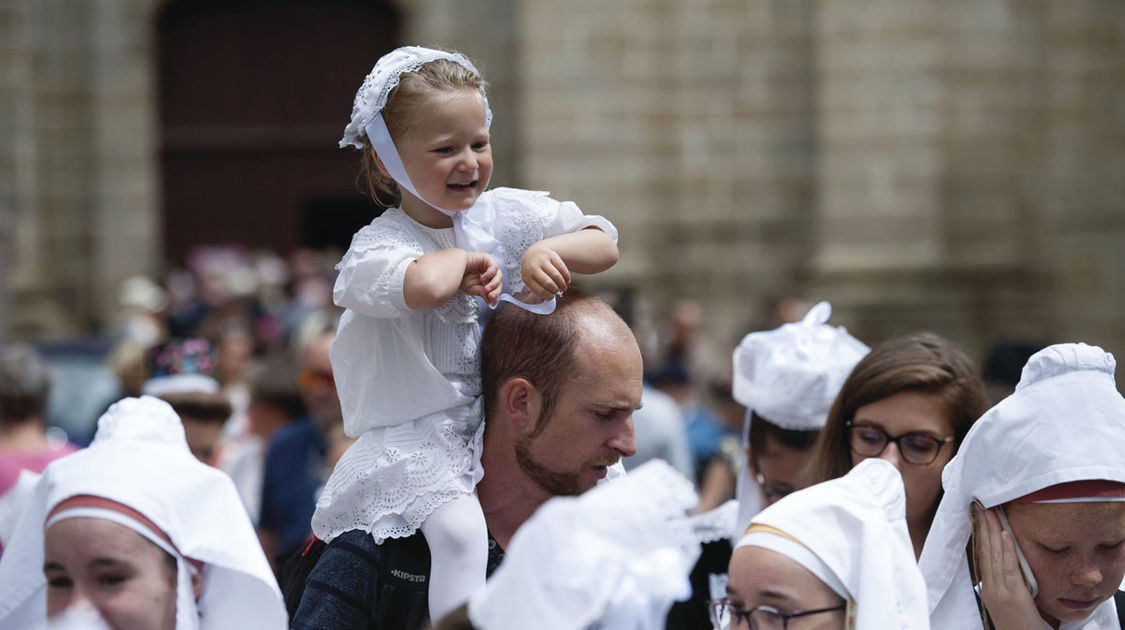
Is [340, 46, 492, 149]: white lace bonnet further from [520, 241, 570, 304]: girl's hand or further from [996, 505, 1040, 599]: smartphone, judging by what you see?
[996, 505, 1040, 599]: smartphone

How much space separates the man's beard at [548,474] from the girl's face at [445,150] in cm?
54

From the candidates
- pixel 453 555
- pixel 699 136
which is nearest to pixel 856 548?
pixel 453 555

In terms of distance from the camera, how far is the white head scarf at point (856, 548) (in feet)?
8.61

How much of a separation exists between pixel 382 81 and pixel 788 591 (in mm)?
1376

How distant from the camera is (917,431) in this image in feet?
12.4

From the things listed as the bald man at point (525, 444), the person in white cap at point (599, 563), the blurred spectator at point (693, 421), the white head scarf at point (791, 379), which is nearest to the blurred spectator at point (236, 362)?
the blurred spectator at point (693, 421)

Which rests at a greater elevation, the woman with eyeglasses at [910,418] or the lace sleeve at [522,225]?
the lace sleeve at [522,225]

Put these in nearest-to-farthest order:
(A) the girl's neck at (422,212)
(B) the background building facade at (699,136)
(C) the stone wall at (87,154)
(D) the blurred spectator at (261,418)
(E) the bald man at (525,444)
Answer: (E) the bald man at (525,444) < (A) the girl's neck at (422,212) < (D) the blurred spectator at (261,418) < (B) the background building facade at (699,136) < (C) the stone wall at (87,154)

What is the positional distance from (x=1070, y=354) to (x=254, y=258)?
13.9m

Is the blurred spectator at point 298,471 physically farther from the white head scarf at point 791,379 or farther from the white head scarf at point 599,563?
the white head scarf at point 599,563

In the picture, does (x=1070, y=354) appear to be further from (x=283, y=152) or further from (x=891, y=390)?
(x=283, y=152)

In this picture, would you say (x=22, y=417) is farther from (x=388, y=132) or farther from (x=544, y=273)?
(x=544, y=273)

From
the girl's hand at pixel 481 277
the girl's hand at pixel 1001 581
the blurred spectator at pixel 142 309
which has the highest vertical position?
the girl's hand at pixel 481 277

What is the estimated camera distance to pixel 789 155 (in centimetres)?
1495
